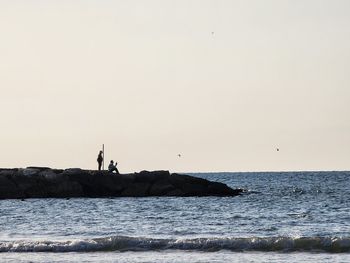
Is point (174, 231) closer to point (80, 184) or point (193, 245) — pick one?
point (193, 245)

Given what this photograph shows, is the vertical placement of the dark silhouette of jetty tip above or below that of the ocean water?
above

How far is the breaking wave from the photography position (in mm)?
37031

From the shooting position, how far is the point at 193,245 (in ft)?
123

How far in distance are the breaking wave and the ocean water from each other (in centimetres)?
4

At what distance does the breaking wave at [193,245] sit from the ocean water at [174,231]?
0.04 meters

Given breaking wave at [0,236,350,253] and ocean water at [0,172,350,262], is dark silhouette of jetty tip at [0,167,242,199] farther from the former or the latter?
breaking wave at [0,236,350,253]

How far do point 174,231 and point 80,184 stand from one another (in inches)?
1375

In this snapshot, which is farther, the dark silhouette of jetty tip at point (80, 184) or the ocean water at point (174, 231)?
the dark silhouette of jetty tip at point (80, 184)

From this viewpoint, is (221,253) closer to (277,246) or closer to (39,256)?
(277,246)

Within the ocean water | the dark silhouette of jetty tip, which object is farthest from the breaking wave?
the dark silhouette of jetty tip

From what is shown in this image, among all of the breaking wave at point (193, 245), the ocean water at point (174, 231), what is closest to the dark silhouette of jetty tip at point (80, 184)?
the ocean water at point (174, 231)

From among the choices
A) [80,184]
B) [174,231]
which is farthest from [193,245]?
[80,184]

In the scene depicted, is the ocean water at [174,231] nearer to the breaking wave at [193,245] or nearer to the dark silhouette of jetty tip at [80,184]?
the breaking wave at [193,245]

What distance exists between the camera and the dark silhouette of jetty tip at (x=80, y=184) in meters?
78.1
